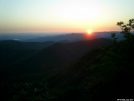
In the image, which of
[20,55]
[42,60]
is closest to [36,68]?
[42,60]

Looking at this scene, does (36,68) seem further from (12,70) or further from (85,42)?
(85,42)

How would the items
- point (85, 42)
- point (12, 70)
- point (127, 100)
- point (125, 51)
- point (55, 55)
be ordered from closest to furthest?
point (127, 100) → point (125, 51) → point (12, 70) → point (55, 55) → point (85, 42)

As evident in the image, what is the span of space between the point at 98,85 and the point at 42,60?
90.3 m

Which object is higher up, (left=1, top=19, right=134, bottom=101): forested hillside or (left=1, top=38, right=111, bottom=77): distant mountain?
(left=1, top=19, right=134, bottom=101): forested hillside

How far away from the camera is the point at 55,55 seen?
100562 mm

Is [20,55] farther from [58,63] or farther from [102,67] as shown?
[102,67]

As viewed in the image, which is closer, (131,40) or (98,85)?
(98,85)

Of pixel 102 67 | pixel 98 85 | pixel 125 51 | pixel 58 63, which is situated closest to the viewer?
pixel 98 85

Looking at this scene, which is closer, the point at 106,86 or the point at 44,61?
the point at 106,86

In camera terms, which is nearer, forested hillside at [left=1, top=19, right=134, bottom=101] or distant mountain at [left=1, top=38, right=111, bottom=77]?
forested hillside at [left=1, top=19, right=134, bottom=101]

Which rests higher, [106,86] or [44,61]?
[106,86]

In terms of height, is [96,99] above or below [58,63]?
above

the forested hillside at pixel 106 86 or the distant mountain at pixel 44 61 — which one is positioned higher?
the forested hillside at pixel 106 86

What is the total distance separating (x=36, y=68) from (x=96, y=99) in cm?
8378
